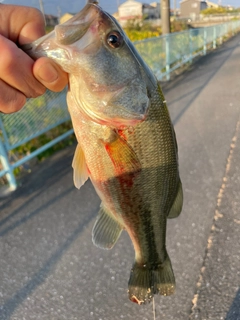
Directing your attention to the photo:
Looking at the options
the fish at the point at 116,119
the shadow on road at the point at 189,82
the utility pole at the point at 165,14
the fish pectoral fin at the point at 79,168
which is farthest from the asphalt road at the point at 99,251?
the utility pole at the point at 165,14

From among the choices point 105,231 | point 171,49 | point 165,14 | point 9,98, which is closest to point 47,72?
point 9,98

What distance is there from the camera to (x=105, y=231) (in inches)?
67.7

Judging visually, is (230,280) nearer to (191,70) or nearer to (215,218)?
(215,218)

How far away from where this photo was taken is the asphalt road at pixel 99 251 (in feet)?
8.50

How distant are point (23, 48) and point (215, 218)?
280cm

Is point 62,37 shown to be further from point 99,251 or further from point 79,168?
point 99,251

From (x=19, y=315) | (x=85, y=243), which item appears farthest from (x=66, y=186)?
(x=19, y=315)

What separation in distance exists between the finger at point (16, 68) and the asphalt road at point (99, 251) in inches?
76.7

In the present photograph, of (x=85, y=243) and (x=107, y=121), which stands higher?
(x=107, y=121)

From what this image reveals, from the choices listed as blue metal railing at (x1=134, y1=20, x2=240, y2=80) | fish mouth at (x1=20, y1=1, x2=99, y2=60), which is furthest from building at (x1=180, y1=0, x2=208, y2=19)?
fish mouth at (x1=20, y1=1, x2=99, y2=60)

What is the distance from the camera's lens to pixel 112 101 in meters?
1.40

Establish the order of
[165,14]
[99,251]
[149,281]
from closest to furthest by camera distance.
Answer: [149,281]
[99,251]
[165,14]

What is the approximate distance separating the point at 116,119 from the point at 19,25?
21.2 inches

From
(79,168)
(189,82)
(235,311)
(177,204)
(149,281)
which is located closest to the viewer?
(79,168)
